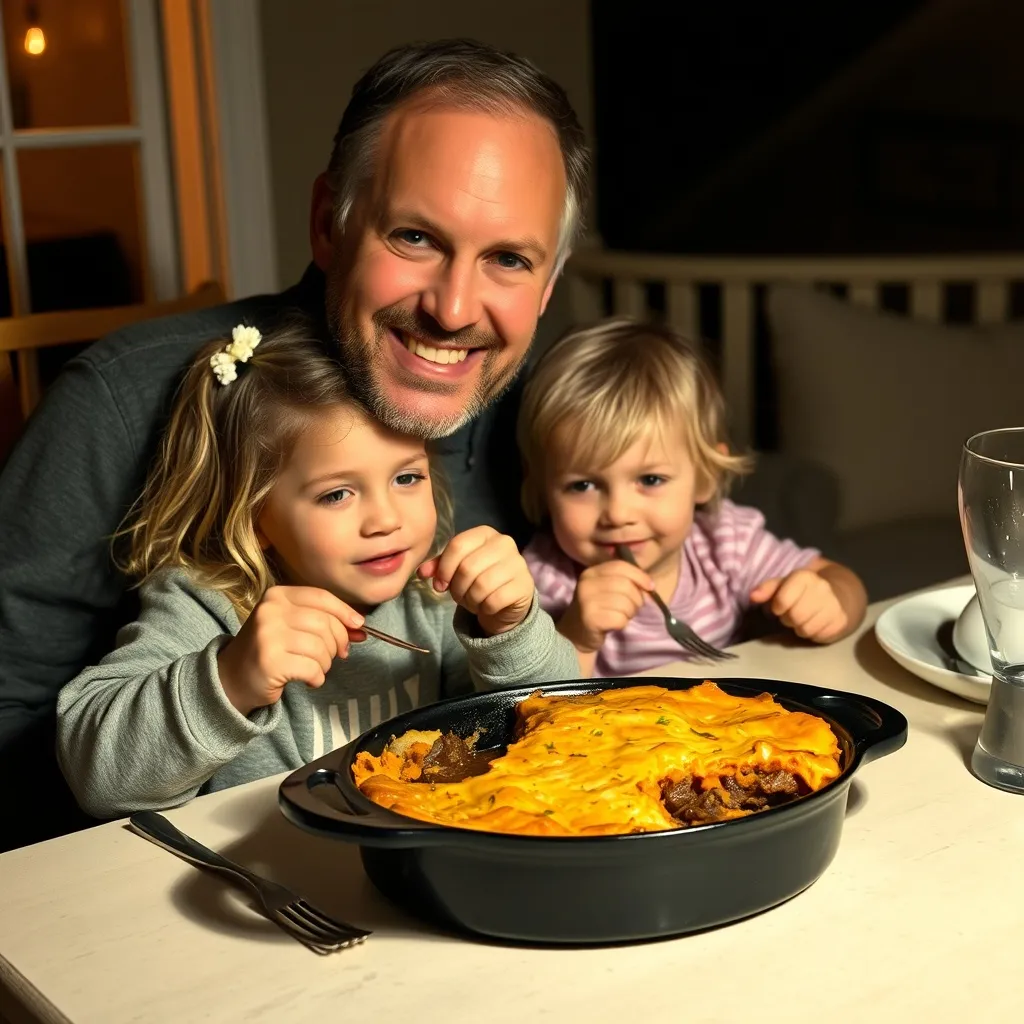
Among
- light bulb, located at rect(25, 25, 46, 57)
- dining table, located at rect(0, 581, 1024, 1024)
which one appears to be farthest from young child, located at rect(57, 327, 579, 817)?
light bulb, located at rect(25, 25, 46, 57)

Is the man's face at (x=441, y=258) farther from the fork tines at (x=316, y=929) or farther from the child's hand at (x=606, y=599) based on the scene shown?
the fork tines at (x=316, y=929)

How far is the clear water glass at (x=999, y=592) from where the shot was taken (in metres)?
1.11

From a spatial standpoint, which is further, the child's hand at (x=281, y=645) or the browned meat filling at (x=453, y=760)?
the child's hand at (x=281, y=645)

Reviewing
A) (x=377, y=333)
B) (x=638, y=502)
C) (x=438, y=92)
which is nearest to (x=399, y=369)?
(x=377, y=333)

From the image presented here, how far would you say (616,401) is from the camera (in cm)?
174

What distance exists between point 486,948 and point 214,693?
362mm

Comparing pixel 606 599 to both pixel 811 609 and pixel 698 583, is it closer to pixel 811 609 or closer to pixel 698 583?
pixel 811 609

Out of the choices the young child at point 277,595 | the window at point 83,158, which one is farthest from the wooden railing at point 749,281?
the young child at point 277,595

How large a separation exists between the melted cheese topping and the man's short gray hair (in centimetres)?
70

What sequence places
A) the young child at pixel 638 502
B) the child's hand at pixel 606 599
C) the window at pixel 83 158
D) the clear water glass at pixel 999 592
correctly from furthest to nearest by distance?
the window at pixel 83 158 → the young child at pixel 638 502 → the child's hand at pixel 606 599 → the clear water glass at pixel 999 592

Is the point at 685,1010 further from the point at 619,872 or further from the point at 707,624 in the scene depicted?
the point at 707,624

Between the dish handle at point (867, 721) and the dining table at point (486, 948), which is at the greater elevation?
the dish handle at point (867, 721)

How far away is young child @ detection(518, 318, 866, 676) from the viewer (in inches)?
68.2

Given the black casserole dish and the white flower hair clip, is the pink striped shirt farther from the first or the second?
the black casserole dish
